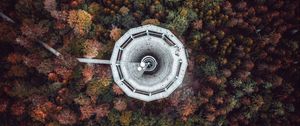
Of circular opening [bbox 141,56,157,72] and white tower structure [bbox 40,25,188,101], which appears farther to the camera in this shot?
circular opening [bbox 141,56,157,72]

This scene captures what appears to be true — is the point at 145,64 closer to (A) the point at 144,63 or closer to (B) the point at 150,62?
(A) the point at 144,63

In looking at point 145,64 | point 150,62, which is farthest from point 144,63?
point 150,62

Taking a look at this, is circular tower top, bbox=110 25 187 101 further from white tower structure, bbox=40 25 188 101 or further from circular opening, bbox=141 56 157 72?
circular opening, bbox=141 56 157 72

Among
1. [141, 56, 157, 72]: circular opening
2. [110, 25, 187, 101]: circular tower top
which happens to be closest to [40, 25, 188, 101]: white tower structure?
[110, 25, 187, 101]: circular tower top

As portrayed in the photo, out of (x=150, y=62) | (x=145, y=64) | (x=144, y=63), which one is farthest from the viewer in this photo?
(x=150, y=62)

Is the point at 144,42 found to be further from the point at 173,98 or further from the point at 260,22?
the point at 260,22

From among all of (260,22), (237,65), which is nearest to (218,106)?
(237,65)

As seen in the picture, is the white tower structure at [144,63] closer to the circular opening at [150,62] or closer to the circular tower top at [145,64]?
the circular tower top at [145,64]

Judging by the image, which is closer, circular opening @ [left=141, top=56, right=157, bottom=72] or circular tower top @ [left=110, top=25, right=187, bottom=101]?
circular tower top @ [left=110, top=25, right=187, bottom=101]
